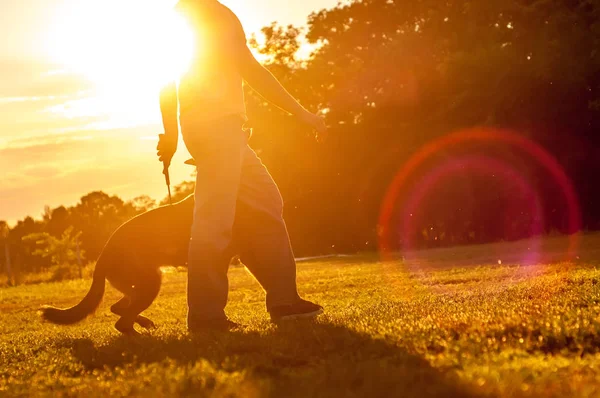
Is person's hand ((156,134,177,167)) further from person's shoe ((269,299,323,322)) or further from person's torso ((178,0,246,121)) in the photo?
person's shoe ((269,299,323,322))

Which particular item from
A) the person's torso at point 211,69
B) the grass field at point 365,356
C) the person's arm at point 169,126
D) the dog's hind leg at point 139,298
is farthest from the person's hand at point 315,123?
the dog's hind leg at point 139,298

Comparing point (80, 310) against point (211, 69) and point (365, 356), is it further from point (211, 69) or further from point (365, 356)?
point (365, 356)

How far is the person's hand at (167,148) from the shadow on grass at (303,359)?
1.33 metres

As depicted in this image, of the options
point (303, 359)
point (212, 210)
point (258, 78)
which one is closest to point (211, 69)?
point (258, 78)

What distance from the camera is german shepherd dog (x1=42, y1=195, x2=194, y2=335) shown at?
689cm

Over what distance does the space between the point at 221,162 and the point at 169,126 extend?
59cm

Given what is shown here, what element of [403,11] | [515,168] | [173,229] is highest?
[403,11]

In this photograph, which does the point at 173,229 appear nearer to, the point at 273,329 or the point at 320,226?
the point at 273,329

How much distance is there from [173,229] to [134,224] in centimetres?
32

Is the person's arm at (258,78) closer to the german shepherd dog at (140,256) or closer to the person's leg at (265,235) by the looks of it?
the person's leg at (265,235)

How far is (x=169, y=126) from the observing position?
21.4ft

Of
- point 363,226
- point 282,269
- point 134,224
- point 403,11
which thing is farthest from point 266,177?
point 403,11

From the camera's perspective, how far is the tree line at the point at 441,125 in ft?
79.2

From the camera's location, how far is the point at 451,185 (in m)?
25.5
